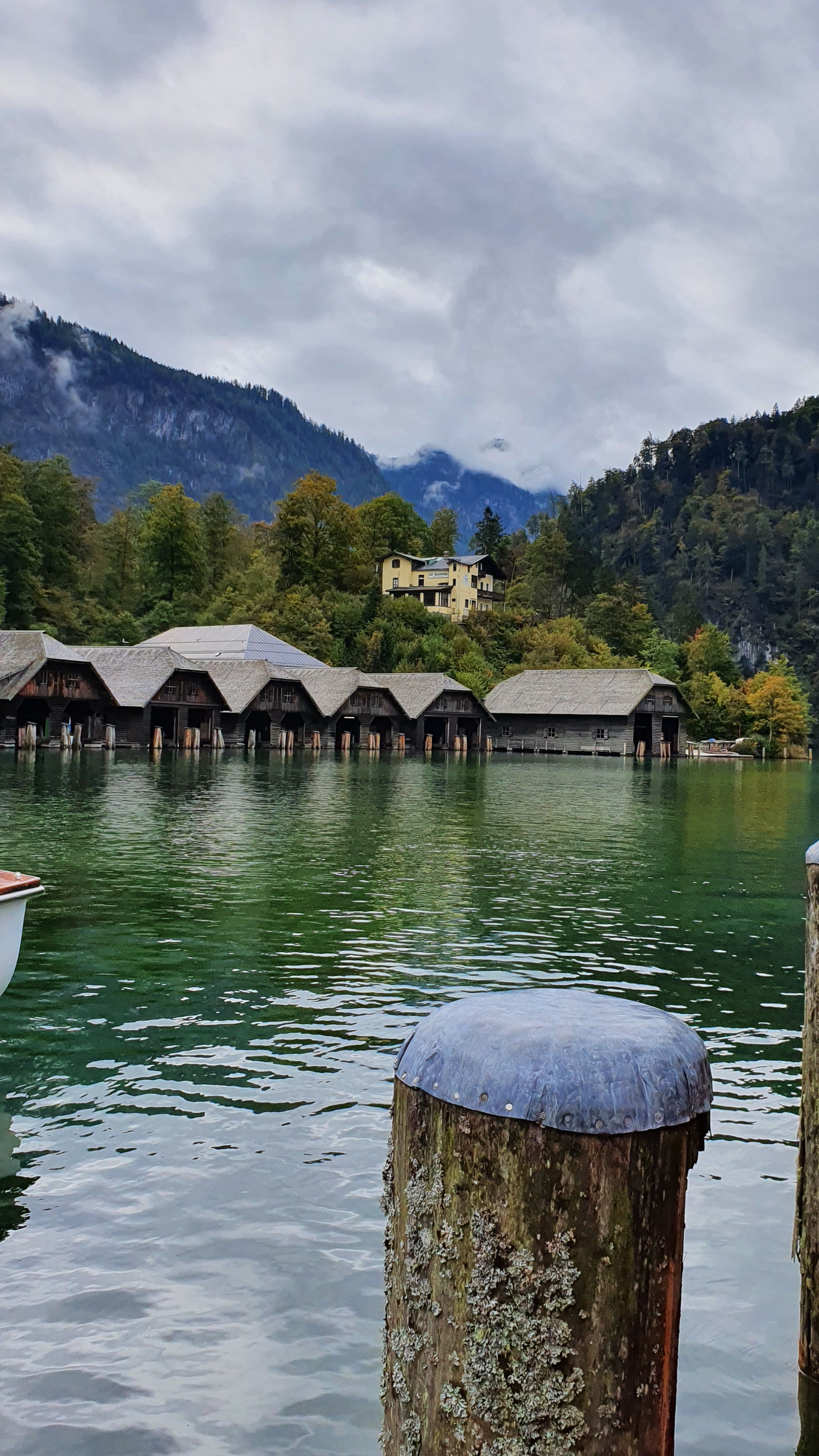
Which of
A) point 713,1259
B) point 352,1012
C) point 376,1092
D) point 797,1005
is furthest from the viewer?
point 797,1005

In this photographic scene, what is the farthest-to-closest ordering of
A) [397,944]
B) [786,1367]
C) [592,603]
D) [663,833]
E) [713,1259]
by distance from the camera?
[592,603] → [663,833] → [397,944] → [713,1259] → [786,1367]

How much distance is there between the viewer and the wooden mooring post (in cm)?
219

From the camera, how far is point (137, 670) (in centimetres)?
5650

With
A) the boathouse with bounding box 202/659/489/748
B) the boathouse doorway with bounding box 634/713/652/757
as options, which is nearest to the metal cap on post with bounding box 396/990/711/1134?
the boathouse with bounding box 202/659/489/748

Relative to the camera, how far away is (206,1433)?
426 centimetres

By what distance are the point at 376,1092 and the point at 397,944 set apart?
15.7 feet

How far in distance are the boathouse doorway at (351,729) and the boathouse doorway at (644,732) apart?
57.6ft

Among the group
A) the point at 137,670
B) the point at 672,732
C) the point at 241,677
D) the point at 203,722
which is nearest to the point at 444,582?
the point at 672,732

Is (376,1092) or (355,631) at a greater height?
(355,631)

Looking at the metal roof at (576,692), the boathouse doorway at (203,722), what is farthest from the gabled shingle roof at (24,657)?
the metal roof at (576,692)

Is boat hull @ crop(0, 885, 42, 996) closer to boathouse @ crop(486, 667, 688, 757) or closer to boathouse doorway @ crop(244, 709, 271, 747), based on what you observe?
boathouse doorway @ crop(244, 709, 271, 747)

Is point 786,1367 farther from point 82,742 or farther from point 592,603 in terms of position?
point 592,603

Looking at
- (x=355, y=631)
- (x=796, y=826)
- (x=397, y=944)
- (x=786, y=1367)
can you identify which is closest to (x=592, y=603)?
(x=355, y=631)

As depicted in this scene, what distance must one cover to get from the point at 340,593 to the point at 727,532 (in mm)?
92873
